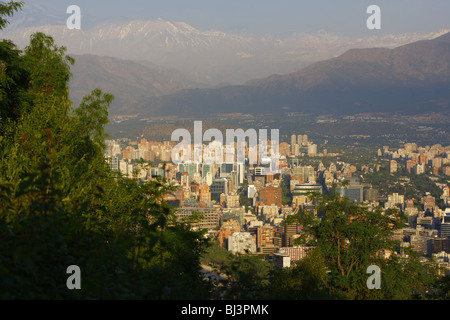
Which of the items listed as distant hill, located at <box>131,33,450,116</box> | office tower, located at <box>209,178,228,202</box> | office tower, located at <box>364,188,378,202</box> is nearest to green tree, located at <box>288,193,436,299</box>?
office tower, located at <box>364,188,378,202</box>

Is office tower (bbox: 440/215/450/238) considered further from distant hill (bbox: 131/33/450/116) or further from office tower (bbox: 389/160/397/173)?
distant hill (bbox: 131/33/450/116)

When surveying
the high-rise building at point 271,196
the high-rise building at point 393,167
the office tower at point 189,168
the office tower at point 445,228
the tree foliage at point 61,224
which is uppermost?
the tree foliage at point 61,224

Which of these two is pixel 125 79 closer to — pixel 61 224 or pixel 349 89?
pixel 349 89

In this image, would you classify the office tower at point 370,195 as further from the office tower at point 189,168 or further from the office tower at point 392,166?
the office tower at point 392,166

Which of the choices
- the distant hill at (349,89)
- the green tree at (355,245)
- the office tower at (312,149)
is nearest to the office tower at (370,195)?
the office tower at (312,149)

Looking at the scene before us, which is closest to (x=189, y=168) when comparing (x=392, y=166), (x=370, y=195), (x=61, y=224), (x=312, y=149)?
(x=370, y=195)
